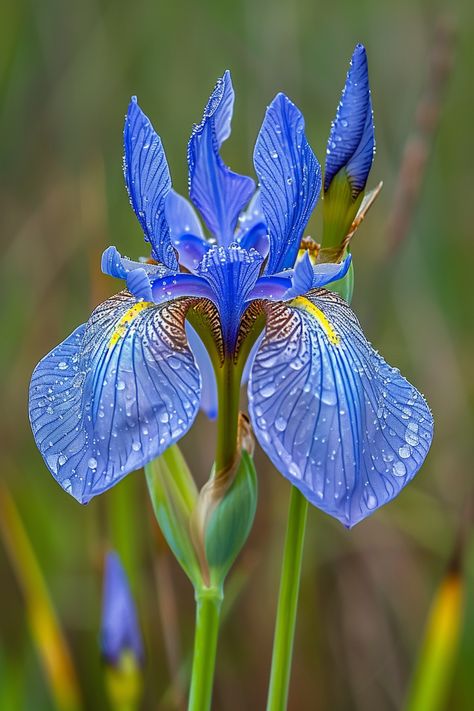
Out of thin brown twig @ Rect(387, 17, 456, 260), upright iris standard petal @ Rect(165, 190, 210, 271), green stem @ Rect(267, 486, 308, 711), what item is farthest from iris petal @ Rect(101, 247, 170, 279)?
thin brown twig @ Rect(387, 17, 456, 260)

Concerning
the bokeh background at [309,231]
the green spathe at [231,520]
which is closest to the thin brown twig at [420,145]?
the bokeh background at [309,231]

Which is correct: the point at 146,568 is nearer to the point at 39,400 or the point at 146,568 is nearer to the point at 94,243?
the point at 94,243

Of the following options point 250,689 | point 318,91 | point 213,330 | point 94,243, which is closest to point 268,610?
point 250,689

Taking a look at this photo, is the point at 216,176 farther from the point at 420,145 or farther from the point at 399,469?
the point at 420,145

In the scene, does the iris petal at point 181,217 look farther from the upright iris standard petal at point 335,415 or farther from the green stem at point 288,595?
the green stem at point 288,595

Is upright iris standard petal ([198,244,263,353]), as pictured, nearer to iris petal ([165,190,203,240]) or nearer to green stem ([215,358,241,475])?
green stem ([215,358,241,475])

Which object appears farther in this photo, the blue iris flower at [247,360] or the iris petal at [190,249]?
the iris petal at [190,249]

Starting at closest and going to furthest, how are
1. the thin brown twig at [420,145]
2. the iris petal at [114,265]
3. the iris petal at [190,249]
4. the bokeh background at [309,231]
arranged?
the iris petal at [114,265], the iris petal at [190,249], the thin brown twig at [420,145], the bokeh background at [309,231]
